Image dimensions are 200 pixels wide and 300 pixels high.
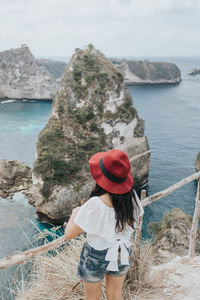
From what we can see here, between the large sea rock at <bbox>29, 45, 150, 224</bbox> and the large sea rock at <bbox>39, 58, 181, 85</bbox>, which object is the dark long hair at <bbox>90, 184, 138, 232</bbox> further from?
the large sea rock at <bbox>39, 58, 181, 85</bbox>

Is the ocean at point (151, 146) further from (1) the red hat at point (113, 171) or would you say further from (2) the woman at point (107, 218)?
(1) the red hat at point (113, 171)

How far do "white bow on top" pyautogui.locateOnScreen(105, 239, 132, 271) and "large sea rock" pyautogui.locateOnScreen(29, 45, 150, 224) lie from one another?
73.8ft

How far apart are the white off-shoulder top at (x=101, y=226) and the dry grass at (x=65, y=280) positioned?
53.4 inches

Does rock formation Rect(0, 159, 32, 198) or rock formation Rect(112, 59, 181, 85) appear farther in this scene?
rock formation Rect(112, 59, 181, 85)

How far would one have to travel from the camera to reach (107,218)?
2312 mm

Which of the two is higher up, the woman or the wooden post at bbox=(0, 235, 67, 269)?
the woman

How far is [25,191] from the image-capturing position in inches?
1202

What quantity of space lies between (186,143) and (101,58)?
19273 mm

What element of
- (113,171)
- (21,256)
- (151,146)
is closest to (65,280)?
(21,256)

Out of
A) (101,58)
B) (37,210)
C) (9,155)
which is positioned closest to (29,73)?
(9,155)

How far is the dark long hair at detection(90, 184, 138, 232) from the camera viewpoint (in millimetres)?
2316

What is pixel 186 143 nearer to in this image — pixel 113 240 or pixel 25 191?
pixel 25 191

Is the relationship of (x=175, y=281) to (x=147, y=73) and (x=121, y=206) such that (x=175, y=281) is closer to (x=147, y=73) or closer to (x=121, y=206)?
(x=121, y=206)

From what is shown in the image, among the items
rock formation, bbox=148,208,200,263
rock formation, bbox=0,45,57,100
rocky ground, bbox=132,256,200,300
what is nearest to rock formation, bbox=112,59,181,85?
rock formation, bbox=0,45,57,100
